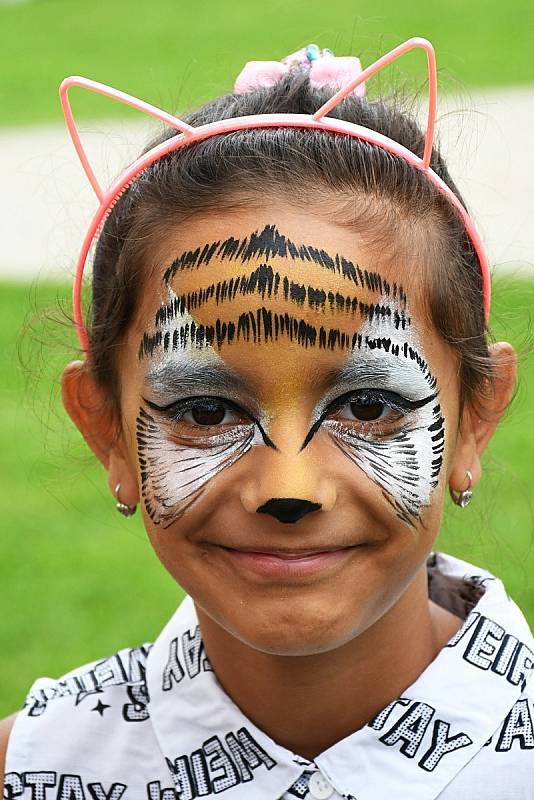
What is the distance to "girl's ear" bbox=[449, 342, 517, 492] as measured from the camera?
8.87 ft

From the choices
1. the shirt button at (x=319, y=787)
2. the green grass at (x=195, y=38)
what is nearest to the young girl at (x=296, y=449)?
the shirt button at (x=319, y=787)

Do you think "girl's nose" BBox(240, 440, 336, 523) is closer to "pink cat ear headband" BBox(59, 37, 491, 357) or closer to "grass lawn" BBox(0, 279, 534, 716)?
"pink cat ear headband" BBox(59, 37, 491, 357)

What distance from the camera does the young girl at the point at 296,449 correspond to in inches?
94.5

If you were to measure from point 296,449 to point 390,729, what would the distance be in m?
0.65

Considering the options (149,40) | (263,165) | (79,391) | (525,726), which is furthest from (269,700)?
(149,40)

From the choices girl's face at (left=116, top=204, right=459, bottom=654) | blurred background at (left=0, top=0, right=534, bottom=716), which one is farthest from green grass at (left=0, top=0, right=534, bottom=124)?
girl's face at (left=116, top=204, right=459, bottom=654)

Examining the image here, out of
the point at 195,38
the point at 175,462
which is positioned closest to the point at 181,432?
the point at 175,462

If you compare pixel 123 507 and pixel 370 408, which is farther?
pixel 123 507

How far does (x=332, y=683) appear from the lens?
2.67 metres

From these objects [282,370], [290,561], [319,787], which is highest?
[282,370]

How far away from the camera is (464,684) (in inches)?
103

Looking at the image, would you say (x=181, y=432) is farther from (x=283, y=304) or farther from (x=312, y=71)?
(x=312, y=71)

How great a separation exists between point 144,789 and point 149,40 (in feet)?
44.1

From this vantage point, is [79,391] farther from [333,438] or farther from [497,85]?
[497,85]
